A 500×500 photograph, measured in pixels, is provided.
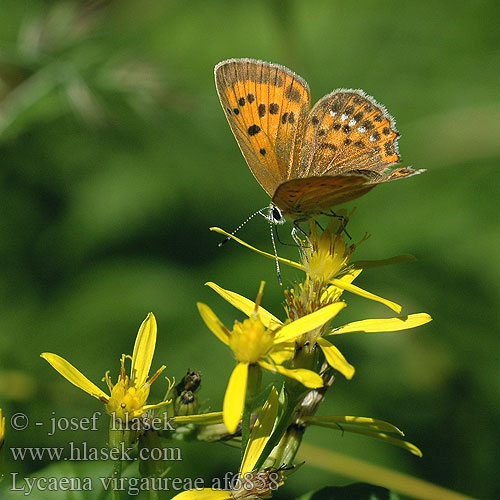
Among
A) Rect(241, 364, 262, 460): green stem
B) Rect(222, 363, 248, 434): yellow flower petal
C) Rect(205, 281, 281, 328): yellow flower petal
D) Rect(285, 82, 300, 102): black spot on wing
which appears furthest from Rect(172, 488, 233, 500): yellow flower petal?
Rect(285, 82, 300, 102): black spot on wing

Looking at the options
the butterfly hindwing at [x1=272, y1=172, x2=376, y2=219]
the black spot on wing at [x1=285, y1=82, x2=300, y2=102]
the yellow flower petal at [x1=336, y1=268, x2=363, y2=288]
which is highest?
the black spot on wing at [x1=285, y1=82, x2=300, y2=102]

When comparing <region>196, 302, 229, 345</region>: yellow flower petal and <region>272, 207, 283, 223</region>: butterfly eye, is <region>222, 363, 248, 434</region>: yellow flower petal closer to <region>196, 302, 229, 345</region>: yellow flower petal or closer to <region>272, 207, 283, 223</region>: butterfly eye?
<region>196, 302, 229, 345</region>: yellow flower petal

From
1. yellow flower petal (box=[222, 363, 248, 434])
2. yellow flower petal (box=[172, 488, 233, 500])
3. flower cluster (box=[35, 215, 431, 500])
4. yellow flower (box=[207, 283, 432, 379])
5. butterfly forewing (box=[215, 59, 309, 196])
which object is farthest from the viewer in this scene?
butterfly forewing (box=[215, 59, 309, 196])

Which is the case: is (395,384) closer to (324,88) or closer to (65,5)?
(324,88)

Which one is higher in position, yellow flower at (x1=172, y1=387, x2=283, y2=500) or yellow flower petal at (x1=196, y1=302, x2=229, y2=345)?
yellow flower petal at (x1=196, y1=302, x2=229, y2=345)

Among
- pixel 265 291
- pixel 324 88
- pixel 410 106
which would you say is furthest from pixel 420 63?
pixel 265 291

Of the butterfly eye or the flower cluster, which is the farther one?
the butterfly eye

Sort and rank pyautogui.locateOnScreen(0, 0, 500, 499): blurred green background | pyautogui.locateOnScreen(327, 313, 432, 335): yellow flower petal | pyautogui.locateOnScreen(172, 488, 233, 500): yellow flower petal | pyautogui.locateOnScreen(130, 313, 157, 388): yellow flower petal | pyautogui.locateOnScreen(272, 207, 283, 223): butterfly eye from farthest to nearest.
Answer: pyautogui.locateOnScreen(0, 0, 500, 499): blurred green background → pyautogui.locateOnScreen(272, 207, 283, 223): butterfly eye → pyautogui.locateOnScreen(130, 313, 157, 388): yellow flower petal → pyautogui.locateOnScreen(327, 313, 432, 335): yellow flower petal → pyautogui.locateOnScreen(172, 488, 233, 500): yellow flower petal
